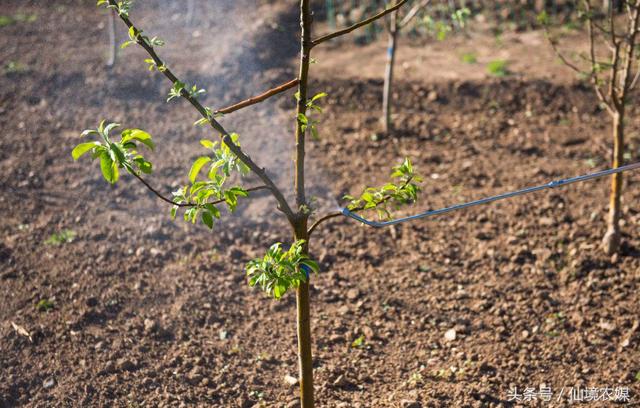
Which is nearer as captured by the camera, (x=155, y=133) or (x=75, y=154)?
(x=75, y=154)

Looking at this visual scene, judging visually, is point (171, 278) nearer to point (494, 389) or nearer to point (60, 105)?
point (494, 389)

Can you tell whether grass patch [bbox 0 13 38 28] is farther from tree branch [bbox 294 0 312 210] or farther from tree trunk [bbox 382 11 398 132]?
tree branch [bbox 294 0 312 210]

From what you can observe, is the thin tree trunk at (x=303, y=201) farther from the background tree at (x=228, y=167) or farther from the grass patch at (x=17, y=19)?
the grass patch at (x=17, y=19)

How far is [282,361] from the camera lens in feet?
12.5

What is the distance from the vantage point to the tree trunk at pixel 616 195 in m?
4.28

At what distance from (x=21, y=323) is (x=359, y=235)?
6.97 ft

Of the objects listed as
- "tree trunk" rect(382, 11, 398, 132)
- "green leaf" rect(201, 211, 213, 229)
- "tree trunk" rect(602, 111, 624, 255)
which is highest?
"tree trunk" rect(382, 11, 398, 132)

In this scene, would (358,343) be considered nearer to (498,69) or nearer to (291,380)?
(291,380)

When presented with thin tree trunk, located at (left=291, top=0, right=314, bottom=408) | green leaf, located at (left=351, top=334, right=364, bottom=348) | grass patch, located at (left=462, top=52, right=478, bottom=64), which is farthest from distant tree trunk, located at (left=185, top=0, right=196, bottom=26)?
thin tree trunk, located at (left=291, top=0, right=314, bottom=408)

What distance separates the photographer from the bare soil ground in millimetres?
3676

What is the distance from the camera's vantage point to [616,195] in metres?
4.30

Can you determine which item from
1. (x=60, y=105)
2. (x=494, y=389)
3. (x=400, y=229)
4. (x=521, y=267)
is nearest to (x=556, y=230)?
(x=521, y=267)

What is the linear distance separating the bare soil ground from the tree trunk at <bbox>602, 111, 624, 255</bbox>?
3.6 inches

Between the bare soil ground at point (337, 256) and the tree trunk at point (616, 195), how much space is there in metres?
0.09
